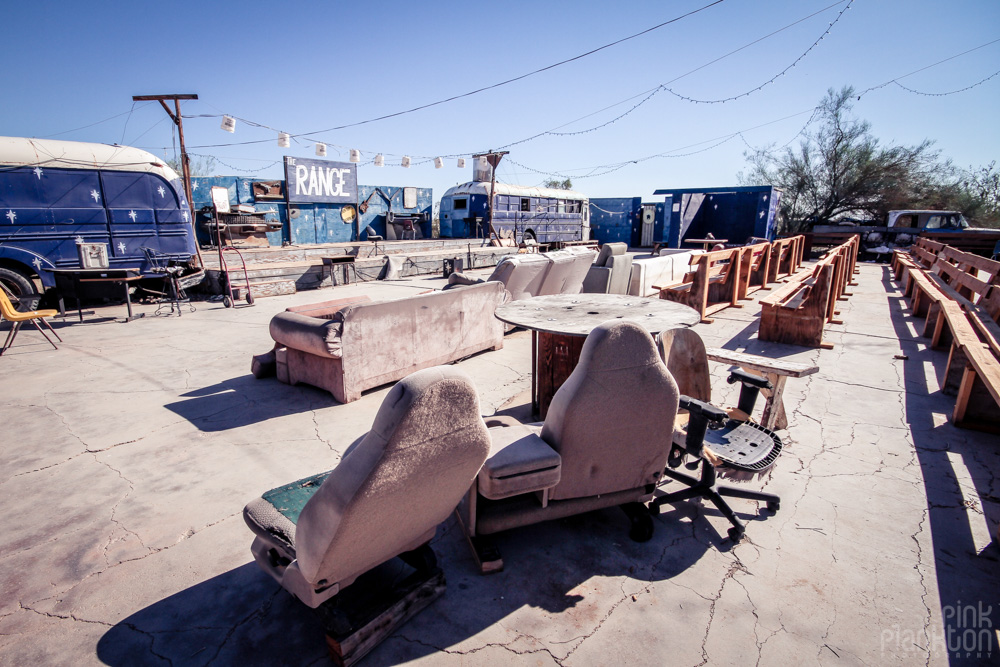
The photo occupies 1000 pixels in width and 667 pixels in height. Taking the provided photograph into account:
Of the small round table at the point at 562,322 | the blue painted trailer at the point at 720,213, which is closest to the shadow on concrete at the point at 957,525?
the small round table at the point at 562,322

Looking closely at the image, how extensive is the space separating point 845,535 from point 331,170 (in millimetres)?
19869

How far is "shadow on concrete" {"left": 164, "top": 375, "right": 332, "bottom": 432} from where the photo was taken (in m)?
3.88

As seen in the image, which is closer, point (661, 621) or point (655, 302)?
point (661, 621)

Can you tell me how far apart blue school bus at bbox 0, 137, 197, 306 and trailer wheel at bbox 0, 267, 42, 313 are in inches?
0.5

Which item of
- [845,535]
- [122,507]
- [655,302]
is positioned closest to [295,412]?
[122,507]

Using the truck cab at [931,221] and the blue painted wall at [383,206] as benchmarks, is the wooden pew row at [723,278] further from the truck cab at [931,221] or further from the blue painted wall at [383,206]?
the blue painted wall at [383,206]

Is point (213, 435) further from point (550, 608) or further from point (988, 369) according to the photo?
point (988, 369)

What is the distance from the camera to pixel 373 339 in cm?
433

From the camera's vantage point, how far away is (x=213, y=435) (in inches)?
141

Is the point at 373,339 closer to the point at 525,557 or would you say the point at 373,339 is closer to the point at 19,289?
the point at 525,557

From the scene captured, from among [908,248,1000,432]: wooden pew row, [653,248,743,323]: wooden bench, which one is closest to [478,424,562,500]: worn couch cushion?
[908,248,1000,432]: wooden pew row

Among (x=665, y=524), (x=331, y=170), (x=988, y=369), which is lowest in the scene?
(x=665, y=524)

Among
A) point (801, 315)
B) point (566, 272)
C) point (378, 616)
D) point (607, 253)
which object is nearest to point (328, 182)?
point (566, 272)

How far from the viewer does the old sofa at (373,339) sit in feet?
13.5
